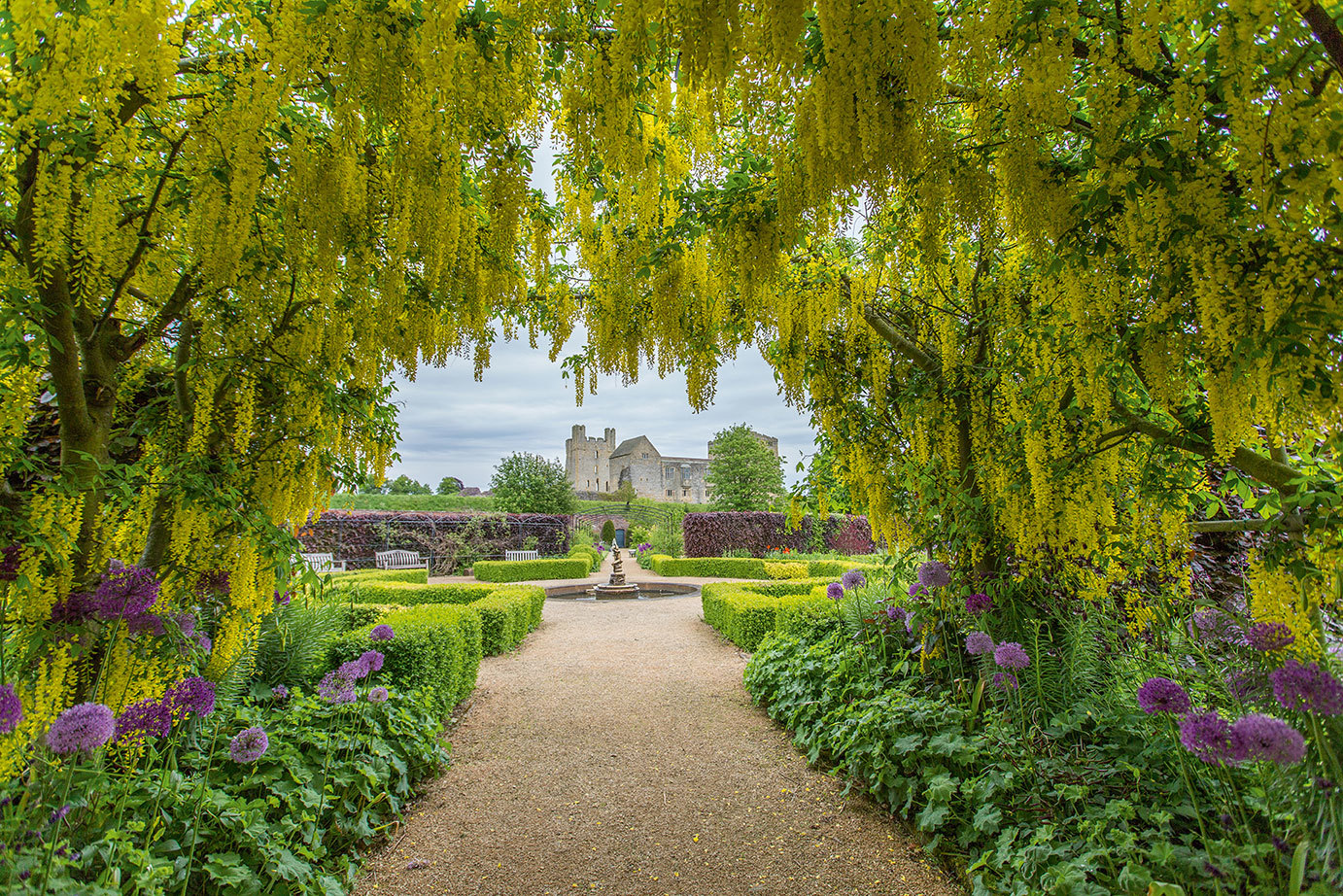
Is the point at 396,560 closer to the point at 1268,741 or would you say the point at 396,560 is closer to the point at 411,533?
the point at 411,533

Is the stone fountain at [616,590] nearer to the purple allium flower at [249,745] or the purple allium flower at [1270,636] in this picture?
the purple allium flower at [249,745]

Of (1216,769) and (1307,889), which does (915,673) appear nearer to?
(1216,769)

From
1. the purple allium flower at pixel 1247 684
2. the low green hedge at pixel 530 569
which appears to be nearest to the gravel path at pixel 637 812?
the purple allium flower at pixel 1247 684

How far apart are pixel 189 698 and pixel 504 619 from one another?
16.7 ft

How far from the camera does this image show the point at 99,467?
1959 millimetres

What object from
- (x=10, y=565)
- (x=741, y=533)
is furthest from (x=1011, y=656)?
(x=741, y=533)

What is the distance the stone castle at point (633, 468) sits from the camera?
4091 centimetres

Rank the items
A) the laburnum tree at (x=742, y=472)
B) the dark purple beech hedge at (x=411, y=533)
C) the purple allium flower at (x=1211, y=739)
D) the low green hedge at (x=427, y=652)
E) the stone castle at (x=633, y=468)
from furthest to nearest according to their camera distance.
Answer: the stone castle at (x=633, y=468), the laburnum tree at (x=742, y=472), the dark purple beech hedge at (x=411, y=533), the low green hedge at (x=427, y=652), the purple allium flower at (x=1211, y=739)

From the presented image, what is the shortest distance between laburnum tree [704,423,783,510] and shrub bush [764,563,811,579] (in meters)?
7.25

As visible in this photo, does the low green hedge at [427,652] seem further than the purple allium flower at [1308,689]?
Yes

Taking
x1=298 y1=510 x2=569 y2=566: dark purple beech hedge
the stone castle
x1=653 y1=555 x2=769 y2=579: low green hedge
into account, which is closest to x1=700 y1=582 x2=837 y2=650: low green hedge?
x1=653 y1=555 x2=769 y2=579: low green hedge

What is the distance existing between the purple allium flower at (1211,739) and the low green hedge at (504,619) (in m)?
6.14

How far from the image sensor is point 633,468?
4072 cm

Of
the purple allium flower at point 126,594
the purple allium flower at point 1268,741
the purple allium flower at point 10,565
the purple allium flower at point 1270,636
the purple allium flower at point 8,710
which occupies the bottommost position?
the purple allium flower at point 1268,741
